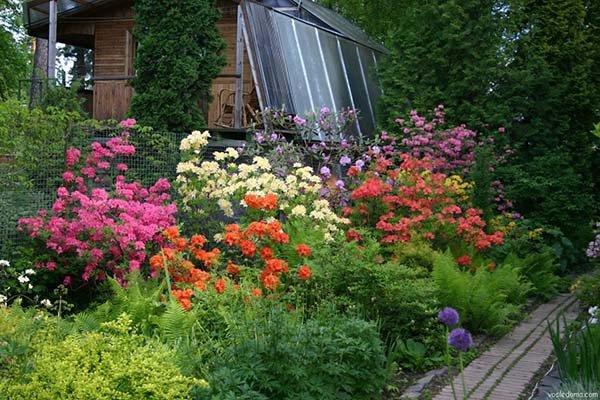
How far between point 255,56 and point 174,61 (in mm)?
2048

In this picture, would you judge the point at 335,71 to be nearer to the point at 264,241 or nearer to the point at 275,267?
the point at 264,241

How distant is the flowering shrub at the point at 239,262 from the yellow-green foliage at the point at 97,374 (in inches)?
77.0

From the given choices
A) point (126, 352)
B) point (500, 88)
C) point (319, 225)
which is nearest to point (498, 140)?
point (500, 88)

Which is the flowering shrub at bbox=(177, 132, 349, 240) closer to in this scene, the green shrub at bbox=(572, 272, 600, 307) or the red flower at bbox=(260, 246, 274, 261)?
the red flower at bbox=(260, 246, 274, 261)

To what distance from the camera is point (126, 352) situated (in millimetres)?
4105

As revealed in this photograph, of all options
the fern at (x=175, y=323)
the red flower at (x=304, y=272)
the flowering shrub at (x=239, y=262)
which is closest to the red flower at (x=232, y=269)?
the flowering shrub at (x=239, y=262)

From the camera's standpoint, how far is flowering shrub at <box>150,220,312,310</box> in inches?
258

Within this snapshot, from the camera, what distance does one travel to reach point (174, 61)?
1246cm

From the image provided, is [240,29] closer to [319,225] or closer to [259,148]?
[259,148]

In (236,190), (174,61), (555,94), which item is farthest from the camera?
(555,94)

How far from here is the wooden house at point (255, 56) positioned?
46.6ft

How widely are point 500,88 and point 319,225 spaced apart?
7692 mm

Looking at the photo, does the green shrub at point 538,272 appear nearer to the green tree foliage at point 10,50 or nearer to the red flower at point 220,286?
the red flower at point 220,286

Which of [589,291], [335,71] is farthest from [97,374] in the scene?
[335,71]
